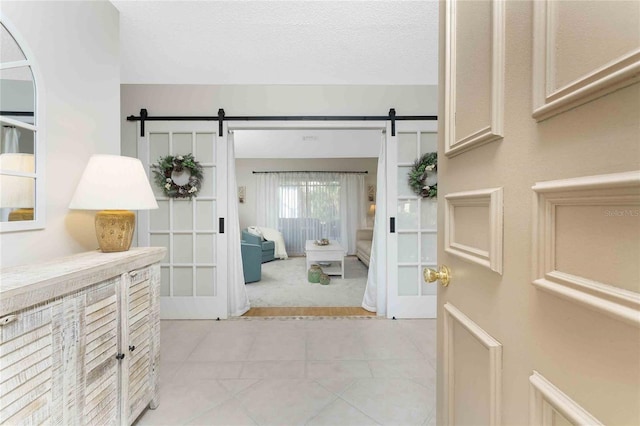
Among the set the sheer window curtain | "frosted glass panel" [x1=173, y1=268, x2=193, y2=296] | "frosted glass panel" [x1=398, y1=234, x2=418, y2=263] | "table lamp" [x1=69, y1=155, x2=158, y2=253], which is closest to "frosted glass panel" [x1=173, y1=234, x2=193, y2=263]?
"frosted glass panel" [x1=173, y1=268, x2=193, y2=296]

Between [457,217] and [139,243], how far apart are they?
307 cm

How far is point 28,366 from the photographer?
0.86m

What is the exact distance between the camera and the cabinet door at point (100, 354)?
42.8 inches

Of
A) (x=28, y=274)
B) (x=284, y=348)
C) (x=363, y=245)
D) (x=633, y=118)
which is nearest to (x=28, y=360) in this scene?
(x=28, y=274)

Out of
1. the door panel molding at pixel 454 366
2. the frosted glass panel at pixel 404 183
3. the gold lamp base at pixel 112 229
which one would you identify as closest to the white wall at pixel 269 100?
the frosted glass panel at pixel 404 183

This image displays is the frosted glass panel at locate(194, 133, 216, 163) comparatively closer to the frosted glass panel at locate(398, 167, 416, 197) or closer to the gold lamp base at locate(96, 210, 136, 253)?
the gold lamp base at locate(96, 210, 136, 253)

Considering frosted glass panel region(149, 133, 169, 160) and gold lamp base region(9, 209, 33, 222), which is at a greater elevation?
frosted glass panel region(149, 133, 169, 160)

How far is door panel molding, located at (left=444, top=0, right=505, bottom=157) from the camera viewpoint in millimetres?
559

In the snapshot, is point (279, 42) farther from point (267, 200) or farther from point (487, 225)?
point (267, 200)

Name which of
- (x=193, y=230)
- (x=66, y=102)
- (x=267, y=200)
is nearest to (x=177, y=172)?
(x=193, y=230)

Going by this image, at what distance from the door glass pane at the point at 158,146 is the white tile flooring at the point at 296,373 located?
66.4 inches

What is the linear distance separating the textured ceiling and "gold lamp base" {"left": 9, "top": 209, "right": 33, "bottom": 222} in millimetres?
1427

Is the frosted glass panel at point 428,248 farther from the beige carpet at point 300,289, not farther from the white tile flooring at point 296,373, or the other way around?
the beige carpet at point 300,289

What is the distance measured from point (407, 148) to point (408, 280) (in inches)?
54.2
